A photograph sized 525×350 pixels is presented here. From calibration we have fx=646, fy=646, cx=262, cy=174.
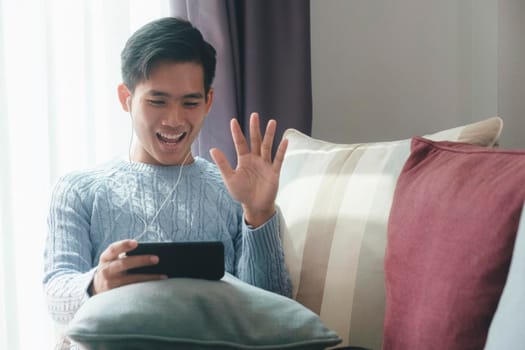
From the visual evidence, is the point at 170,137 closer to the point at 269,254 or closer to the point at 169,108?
the point at 169,108

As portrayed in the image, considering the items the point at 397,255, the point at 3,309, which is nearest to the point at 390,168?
the point at 397,255

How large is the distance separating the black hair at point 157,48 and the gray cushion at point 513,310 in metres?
0.86

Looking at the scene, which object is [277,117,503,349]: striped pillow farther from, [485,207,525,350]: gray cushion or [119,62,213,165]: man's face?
[485,207,525,350]: gray cushion

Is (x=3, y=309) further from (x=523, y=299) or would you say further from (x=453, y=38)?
(x=453, y=38)

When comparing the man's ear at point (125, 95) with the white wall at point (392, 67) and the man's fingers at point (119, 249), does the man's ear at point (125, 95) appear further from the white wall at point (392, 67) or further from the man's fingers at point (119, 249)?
the white wall at point (392, 67)

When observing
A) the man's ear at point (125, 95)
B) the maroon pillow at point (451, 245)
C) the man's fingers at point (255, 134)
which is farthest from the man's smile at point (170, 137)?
the maroon pillow at point (451, 245)

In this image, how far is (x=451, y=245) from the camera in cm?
89

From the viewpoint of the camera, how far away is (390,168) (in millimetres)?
1285

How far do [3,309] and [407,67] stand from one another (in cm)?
141

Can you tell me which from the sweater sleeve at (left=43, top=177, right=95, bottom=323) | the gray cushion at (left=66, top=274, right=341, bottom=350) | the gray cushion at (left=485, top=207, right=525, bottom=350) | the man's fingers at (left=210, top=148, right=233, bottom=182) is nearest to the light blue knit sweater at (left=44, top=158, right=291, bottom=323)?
the sweater sleeve at (left=43, top=177, right=95, bottom=323)

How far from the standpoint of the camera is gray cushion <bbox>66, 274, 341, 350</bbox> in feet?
2.88

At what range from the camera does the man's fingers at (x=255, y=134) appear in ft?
4.18

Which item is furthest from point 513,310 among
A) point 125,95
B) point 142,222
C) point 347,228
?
point 125,95

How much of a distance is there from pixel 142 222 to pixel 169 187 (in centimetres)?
11
